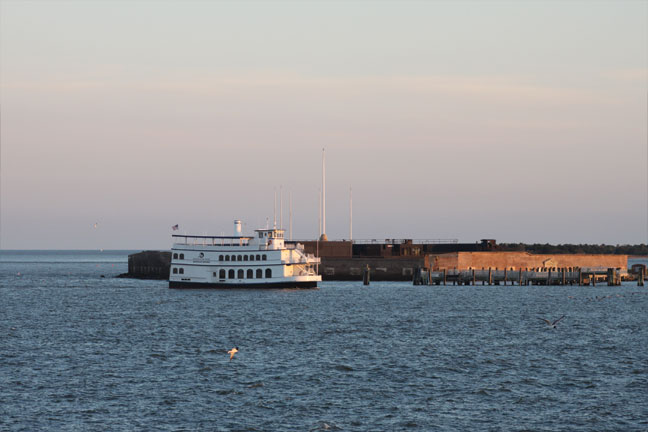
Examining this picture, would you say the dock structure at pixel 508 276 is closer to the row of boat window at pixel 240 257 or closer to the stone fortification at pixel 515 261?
the stone fortification at pixel 515 261

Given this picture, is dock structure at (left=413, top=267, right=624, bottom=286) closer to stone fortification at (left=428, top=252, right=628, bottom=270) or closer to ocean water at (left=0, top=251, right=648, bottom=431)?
stone fortification at (left=428, top=252, right=628, bottom=270)

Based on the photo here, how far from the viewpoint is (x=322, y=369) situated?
45.9 meters

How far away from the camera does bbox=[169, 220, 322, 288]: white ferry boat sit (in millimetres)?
104312

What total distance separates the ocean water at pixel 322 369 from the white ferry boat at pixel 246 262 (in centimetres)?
1725

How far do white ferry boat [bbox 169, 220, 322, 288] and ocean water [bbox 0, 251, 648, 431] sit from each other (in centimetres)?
1725

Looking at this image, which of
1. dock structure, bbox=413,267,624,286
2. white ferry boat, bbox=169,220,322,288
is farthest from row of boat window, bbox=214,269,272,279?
dock structure, bbox=413,267,624,286

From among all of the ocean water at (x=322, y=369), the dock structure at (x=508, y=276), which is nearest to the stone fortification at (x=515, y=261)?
the dock structure at (x=508, y=276)

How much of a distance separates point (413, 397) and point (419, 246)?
360ft

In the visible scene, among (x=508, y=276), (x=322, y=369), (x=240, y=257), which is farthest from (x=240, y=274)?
(x=322, y=369)

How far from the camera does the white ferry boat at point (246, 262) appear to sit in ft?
342

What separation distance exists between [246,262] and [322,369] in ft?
198

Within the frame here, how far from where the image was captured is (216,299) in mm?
99438

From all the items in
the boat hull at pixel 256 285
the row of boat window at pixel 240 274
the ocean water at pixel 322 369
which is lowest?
the ocean water at pixel 322 369

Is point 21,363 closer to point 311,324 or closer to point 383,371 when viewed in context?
point 383,371
